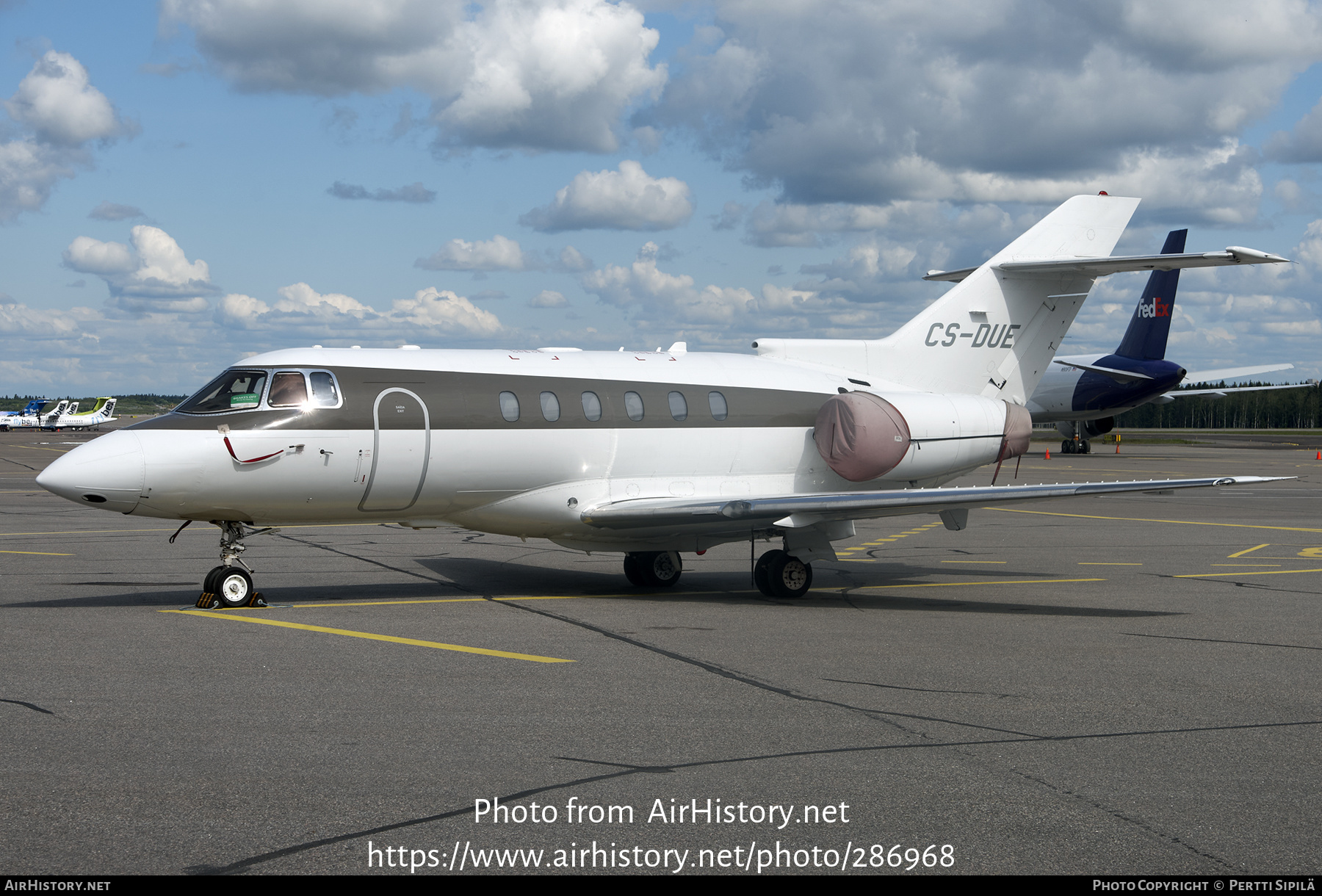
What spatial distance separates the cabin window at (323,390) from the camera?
1301cm

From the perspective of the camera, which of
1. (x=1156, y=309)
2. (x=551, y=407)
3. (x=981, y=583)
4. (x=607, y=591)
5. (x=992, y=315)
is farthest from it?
(x=1156, y=309)

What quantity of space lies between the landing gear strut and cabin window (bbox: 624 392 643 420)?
197 inches

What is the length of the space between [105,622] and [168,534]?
11.6m

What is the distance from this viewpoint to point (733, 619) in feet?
41.7

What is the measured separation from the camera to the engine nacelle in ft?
52.0

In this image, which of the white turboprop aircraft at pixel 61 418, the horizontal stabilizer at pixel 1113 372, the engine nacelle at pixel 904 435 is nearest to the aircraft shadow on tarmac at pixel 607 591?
the engine nacelle at pixel 904 435

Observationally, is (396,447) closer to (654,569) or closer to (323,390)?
(323,390)

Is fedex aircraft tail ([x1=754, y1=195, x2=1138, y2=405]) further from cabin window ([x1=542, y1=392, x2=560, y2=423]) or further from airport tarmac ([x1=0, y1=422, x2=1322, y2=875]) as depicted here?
cabin window ([x1=542, y1=392, x2=560, y2=423])

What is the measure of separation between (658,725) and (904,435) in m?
9.15

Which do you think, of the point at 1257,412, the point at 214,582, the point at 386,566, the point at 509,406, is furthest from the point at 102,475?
the point at 1257,412

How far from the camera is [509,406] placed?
14148mm

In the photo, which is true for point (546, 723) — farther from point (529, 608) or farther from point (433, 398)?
point (433, 398)

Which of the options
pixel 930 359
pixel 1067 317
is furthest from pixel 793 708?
pixel 1067 317

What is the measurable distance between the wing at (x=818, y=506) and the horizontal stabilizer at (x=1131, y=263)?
10.3 feet
